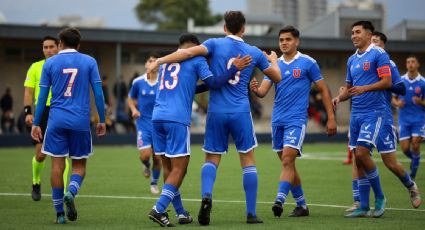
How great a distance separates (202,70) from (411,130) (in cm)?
992

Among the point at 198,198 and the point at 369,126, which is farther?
the point at 198,198

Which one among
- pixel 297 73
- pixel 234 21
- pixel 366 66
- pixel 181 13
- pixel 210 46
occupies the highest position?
pixel 234 21

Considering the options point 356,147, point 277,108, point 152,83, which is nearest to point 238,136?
point 277,108

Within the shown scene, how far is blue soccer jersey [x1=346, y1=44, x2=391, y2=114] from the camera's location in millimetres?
11281

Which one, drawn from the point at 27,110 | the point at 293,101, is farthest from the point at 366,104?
the point at 27,110

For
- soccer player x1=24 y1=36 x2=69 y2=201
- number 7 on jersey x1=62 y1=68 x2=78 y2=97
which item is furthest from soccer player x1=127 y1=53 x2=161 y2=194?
number 7 on jersey x1=62 y1=68 x2=78 y2=97

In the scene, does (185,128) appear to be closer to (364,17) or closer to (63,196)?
(63,196)

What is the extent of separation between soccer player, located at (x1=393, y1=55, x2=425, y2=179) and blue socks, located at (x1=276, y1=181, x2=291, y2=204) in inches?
323

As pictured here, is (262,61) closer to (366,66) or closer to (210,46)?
(210,46)

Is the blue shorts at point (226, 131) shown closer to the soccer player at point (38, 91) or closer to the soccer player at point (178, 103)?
the soccer player at point (178, 103)

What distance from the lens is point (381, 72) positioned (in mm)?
11219

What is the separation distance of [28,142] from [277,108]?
2251cm

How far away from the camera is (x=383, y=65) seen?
1125 cm

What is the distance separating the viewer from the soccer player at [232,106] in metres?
10.2
